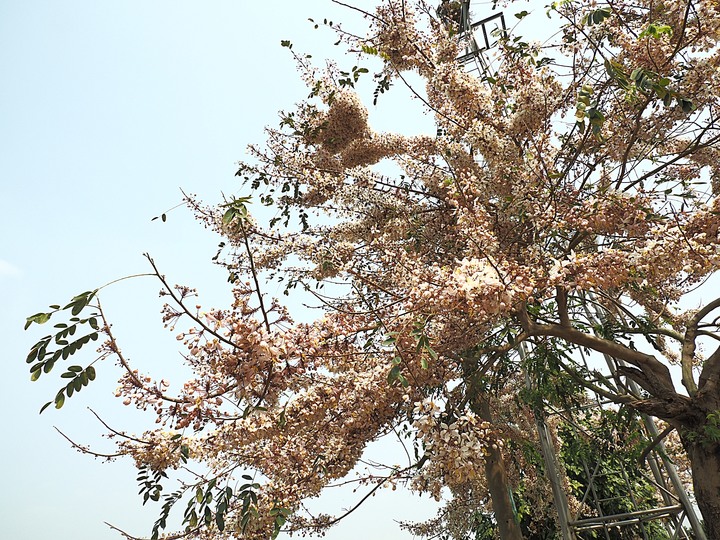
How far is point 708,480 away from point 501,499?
1488mm

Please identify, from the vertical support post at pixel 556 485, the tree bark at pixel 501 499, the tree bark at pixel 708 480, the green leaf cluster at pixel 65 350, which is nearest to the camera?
the green leaf cluster at pixel 65 350

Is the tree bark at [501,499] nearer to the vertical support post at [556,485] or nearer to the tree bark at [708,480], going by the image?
the vertical support post at [556,485]

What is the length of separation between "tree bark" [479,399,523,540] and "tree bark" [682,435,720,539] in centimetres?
125

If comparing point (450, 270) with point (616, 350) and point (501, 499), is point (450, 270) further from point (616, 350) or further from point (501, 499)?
point (501, 499)

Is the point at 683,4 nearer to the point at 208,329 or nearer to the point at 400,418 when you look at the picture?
the point at 400,418

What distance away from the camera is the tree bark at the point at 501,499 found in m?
3.48

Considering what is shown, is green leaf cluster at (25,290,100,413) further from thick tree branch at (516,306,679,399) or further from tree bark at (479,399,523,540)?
tree bark at (479,399,523,540)

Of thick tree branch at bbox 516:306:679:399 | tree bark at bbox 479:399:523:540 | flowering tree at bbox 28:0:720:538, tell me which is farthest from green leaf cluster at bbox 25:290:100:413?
tree bark at bbox 479:399:523:540

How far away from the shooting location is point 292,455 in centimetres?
212

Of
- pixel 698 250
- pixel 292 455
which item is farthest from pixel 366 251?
pixel 698 250

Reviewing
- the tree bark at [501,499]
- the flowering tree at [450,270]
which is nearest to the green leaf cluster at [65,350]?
the flowering tree at [450,270]

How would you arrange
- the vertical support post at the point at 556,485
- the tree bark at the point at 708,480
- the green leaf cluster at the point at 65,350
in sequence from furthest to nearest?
the vertical support post at the point at 556,485 → the tree bark at the point at 708,480 → the green leaf cluster at the point at 65,350

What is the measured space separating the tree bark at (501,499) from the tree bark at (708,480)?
1252 mm

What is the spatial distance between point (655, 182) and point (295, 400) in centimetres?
289
